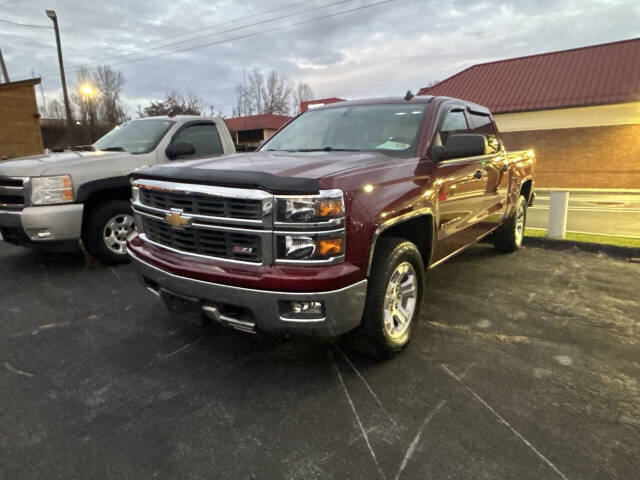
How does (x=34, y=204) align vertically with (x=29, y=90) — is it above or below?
below

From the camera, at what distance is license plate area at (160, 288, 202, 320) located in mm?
2668

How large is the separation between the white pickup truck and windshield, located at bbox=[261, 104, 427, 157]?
173cm

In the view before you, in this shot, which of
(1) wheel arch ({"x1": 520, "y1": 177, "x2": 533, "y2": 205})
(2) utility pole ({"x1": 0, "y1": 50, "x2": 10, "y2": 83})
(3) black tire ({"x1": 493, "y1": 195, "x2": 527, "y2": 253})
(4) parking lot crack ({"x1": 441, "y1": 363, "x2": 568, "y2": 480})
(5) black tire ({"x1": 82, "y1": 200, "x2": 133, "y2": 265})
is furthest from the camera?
(2) utility pole ({"x1": 0, "y1": 50, "x2": 10, "y2": 83})

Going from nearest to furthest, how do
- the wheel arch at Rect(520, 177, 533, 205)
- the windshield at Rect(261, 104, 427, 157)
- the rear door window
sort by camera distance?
the windshield at Rect(261, 104, 427, 157)
the rear door window
the wheel arch at Rect(520, 177, 533, 205)

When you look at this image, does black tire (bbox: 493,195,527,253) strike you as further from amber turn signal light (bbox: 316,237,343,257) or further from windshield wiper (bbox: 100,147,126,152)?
windshield wiper (bbox: 100,147,126,152)

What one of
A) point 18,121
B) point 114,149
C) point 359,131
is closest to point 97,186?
point 114,149

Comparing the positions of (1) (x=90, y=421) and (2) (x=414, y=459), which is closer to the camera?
(2) (x=414, y=459)

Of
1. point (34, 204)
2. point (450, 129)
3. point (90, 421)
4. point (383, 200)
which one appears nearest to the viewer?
point (90, 421)

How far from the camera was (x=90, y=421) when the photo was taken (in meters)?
2.38

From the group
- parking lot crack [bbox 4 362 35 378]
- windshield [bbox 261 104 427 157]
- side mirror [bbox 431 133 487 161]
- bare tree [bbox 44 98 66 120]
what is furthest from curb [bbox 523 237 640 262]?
bare tree [bbox 44 98 66 120]

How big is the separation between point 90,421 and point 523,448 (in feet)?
7.75

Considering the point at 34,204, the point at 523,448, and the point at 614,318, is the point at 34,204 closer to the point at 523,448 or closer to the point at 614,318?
the point at 523,448

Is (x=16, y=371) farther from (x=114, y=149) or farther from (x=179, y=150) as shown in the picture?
(x=114, y=149)

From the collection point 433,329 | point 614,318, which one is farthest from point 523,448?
point 614,318
